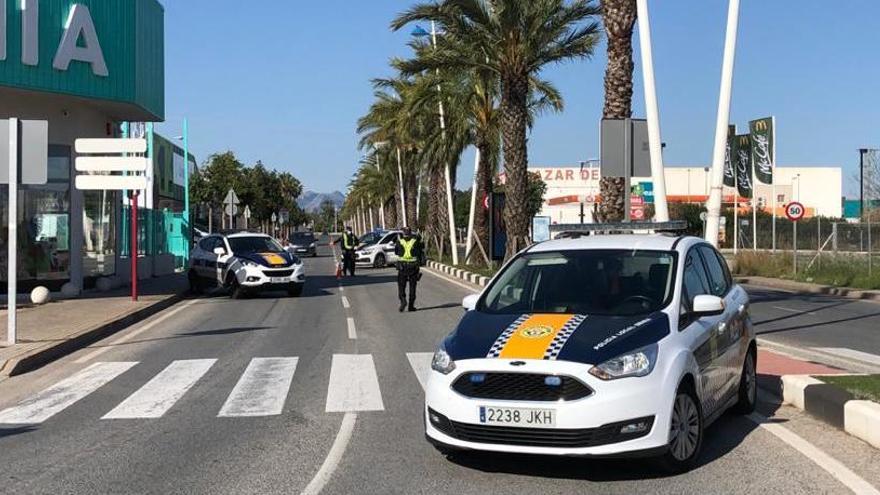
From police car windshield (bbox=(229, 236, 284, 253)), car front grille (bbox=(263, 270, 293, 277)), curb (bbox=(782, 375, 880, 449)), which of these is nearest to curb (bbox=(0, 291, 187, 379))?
car front grille (bbox=(263, 270, 293, 277))

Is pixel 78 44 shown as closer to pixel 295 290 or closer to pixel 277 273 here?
pixel 277 273

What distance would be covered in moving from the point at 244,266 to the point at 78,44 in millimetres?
6347

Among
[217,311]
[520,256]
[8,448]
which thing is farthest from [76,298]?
[520,256]

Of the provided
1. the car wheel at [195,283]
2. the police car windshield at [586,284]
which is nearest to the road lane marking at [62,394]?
the police car windshield at [586,284]

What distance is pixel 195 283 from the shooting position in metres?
23.7

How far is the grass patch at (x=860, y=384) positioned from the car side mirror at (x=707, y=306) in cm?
194

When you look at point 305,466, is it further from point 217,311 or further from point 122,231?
point 122,231

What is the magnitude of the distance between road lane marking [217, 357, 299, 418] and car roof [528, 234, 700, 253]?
3.00 m

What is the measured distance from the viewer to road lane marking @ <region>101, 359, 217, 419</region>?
827cm

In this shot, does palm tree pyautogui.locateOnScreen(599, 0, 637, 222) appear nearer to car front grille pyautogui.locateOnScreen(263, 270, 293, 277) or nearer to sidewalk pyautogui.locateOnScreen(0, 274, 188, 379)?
car front grille pyautogui.locateOnScreen(263, 270, 293, 277)

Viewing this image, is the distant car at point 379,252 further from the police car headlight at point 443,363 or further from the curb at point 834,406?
the police car headlight at point 443,363

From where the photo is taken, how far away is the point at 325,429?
7391 millimetres

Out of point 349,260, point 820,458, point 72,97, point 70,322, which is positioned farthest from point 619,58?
point 349,260

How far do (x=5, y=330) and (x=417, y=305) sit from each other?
28.2ft
